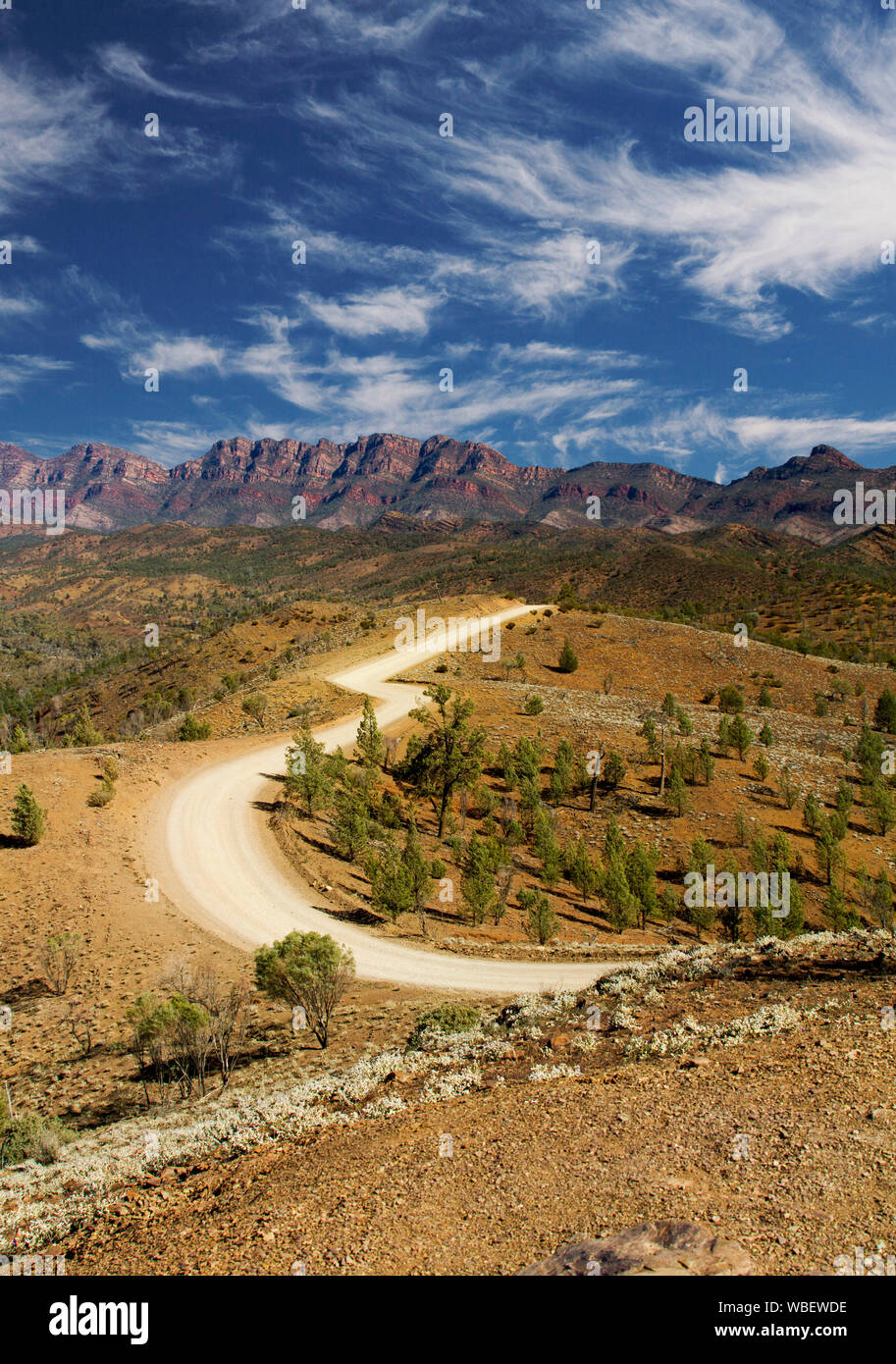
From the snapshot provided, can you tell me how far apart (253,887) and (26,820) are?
773 centimetres

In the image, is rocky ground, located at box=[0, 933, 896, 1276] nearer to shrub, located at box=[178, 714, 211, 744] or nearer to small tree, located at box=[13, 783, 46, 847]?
small tree, located at box=[13, 783, 46, 847]

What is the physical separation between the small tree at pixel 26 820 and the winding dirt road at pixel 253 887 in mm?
3519

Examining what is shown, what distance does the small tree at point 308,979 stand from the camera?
13.1 meters

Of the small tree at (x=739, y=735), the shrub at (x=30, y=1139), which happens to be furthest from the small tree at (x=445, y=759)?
the shrub at (x=30, y=1139)

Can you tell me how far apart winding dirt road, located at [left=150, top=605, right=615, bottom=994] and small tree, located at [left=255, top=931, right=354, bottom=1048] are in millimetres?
3336

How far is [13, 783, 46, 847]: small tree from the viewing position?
21.1m

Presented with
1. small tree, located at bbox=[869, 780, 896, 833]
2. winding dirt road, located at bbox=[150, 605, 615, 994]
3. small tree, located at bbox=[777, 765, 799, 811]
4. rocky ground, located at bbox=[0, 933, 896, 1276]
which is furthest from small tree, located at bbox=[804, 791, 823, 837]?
rocky ground, located at bbox=[0, 933, 896, 1276]

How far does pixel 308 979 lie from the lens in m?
13.0

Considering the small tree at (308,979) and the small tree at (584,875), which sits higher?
the small tree at (308,979)

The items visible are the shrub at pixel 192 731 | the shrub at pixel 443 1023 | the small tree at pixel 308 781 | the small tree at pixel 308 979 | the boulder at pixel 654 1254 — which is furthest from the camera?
the shrub at pixel 192 731

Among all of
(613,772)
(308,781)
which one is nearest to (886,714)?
(613,772)

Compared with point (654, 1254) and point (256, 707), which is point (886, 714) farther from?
point (654, 1254)

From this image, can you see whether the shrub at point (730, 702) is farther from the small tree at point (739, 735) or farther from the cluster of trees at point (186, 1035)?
the cluster of trees at point (186, 1035)

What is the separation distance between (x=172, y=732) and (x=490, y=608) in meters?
40.9
